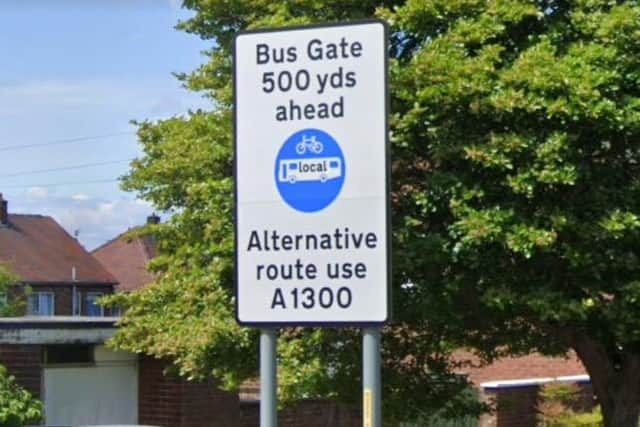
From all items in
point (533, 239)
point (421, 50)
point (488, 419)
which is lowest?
point (488, 419)

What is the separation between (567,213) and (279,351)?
2.17 metres

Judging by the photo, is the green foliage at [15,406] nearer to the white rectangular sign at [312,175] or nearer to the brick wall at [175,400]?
the brick wall at [175,400]

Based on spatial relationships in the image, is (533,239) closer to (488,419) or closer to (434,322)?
(434,322)

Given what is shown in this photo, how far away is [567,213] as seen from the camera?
805cm

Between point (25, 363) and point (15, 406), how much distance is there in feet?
5.20

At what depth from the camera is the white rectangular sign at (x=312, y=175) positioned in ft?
13.5

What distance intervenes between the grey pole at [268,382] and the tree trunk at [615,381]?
242 inches

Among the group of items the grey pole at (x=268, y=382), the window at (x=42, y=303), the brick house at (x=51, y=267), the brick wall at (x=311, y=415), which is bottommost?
the brick wall at (x=311, y=415)

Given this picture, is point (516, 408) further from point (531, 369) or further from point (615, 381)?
point (615, 381)

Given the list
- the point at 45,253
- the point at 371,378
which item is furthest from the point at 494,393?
the point at 45,253

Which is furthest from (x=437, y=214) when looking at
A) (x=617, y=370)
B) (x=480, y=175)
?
(x=617, y=370)

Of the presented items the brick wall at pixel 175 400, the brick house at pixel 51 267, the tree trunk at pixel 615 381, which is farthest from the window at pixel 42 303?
the tree trunk at pixel 615 381

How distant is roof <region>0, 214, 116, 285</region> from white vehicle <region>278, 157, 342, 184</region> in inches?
2229

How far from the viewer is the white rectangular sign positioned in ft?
13.5
